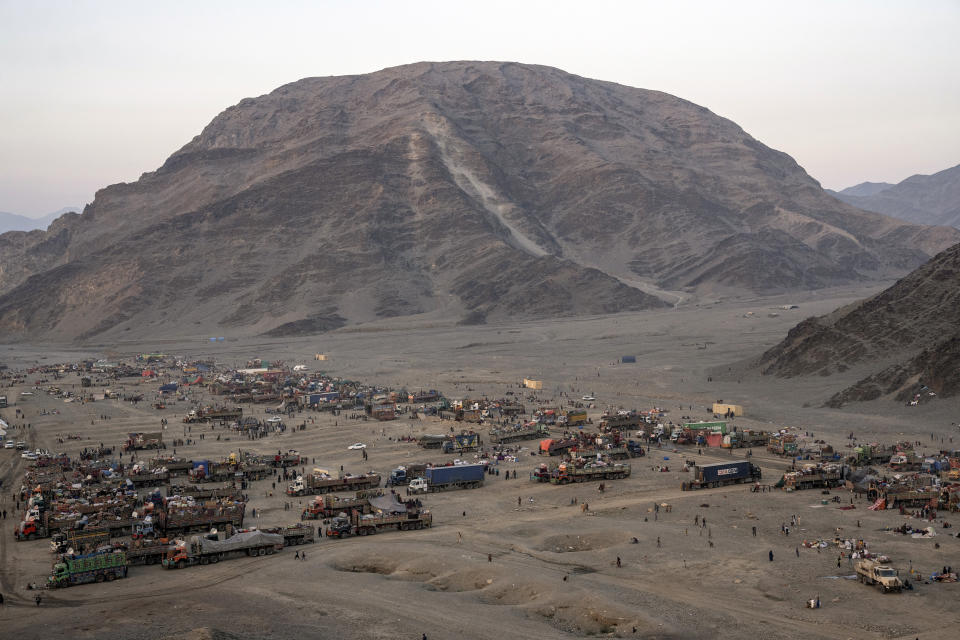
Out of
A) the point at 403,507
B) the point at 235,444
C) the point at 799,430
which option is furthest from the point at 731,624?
the point at 235,444

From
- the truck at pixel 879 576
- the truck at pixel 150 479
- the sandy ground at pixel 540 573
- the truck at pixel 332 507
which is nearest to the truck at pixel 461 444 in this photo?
the sandy ground at pixel 540 573

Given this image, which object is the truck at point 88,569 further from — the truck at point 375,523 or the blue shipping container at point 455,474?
the blue shipping container at point 455,474

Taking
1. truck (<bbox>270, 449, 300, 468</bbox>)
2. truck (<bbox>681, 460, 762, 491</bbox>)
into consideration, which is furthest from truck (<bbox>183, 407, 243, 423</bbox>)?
truck (<bbox>681, 460, 762, 491</bbox>)

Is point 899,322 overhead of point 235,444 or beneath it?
overhead

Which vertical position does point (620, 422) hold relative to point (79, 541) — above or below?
above

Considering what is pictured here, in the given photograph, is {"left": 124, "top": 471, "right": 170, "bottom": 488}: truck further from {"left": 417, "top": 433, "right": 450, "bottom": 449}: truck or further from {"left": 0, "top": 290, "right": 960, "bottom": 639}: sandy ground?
{"left": 417, "top": 433, "right": 450, "bottom": 449}: truck

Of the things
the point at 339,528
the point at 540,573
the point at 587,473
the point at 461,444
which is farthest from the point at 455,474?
the point at 540,573

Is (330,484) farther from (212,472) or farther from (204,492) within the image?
(212,472)

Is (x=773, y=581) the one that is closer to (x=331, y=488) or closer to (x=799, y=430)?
(x=331, y=488)
